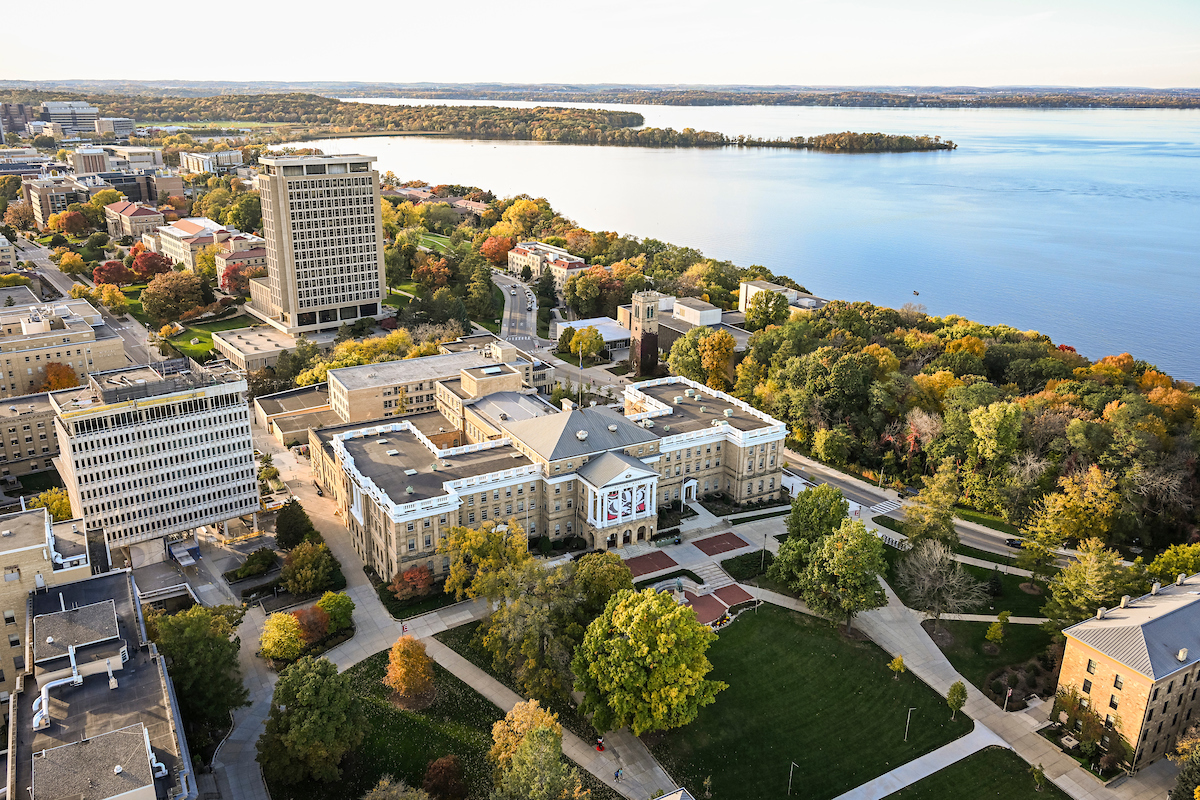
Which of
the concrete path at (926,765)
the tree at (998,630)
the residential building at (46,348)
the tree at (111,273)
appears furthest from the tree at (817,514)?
the tree at (111,273)

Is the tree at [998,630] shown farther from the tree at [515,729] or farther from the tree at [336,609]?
the tree at [336,609]

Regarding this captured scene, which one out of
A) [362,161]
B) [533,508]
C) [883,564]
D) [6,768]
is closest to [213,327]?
[362,161]

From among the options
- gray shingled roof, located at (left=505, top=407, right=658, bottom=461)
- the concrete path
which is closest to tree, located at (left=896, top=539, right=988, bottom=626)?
the concrete path

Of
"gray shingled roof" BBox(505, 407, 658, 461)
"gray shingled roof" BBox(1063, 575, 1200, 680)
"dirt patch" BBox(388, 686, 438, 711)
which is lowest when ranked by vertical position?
"dirt patch" BBox(388, 686, 438, 711)

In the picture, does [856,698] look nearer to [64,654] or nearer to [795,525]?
[795,525]

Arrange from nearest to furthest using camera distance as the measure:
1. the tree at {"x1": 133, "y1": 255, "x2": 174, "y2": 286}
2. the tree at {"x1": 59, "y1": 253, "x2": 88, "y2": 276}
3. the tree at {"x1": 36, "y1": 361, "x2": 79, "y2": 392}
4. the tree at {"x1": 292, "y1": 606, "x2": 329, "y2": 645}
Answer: the tree at {"x1": 292, "y1": 606, "x2": 329, "y2": 645} → the tree at {"x1": 36, "y1": 361, "x2": 79, "y2": 392} → the tree at {"x1": 133, "y1": 255, "x2": 174, "y2": 286} → the tree at {"x1": 59, "y1": 253, "x2": 88, "y2": 276}

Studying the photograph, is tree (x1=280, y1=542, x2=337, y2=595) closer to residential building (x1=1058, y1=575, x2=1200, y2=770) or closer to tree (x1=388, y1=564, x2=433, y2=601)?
tree (x1=388, y1=564, x2=433, y2=601)
